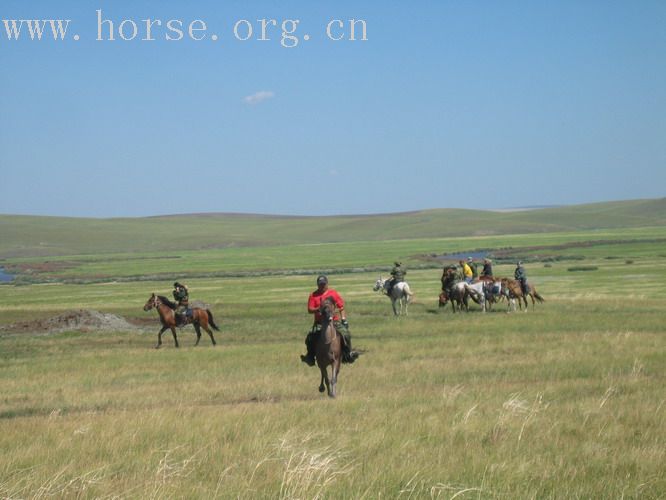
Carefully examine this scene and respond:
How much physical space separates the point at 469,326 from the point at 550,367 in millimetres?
11283

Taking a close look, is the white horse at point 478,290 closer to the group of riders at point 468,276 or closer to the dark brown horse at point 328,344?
the group of riders at point 468,276

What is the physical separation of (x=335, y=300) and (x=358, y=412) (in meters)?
3.47

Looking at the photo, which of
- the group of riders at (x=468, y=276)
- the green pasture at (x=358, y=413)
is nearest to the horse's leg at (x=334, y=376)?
the green pasture at (x=358, y=413)

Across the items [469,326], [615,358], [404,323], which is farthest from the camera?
[404,323]

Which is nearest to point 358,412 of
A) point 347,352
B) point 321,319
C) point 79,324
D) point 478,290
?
point 321,319

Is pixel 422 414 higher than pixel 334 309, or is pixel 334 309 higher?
pixel 334 309

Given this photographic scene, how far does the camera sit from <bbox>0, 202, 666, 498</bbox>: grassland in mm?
7863

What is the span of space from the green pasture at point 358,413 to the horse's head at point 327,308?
137 cm

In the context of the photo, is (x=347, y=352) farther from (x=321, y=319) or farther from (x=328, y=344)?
→ (x=321, y=319)

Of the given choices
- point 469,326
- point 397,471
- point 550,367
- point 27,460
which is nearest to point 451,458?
point 397,471

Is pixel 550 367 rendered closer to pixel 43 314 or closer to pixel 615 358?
pixel 615 358

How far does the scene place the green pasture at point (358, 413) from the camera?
7.86m

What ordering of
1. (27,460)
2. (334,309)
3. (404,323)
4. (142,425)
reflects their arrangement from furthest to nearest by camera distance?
(404,323)
(334,309)
(142,425)
(27,460)

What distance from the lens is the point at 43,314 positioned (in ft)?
142
